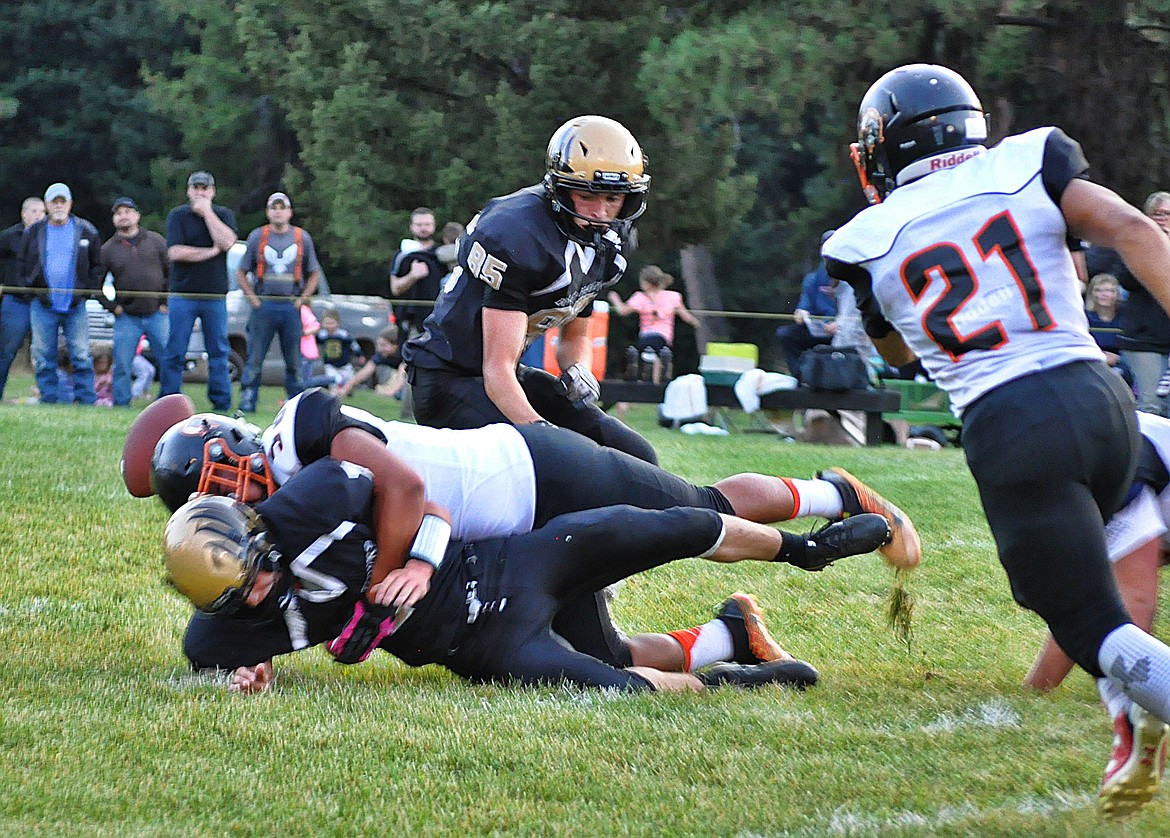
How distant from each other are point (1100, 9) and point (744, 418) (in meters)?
5.56

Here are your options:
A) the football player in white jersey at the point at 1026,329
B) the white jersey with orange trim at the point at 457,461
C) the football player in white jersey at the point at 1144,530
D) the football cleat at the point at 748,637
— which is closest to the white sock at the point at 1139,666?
the football player in white jersey at the point at 1026,329

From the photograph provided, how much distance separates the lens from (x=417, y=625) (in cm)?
431

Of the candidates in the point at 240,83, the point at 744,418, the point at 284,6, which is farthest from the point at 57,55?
the point at 744,418

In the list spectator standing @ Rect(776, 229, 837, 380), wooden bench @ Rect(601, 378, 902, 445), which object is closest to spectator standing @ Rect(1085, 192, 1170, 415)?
wooden bench @ Rect(601, 378, 902, 445)

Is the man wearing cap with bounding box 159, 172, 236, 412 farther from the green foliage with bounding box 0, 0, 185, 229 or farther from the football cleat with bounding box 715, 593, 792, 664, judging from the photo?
the green foliage with bounding box 0, 0, 185, 229

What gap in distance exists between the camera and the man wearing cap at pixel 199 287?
11.8 metres

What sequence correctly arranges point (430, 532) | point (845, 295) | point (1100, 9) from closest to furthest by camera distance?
point (430, 532) < point (845, 295) < point (1100, 9)

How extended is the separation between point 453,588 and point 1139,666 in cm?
200

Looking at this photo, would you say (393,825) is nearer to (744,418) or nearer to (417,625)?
(417,625)

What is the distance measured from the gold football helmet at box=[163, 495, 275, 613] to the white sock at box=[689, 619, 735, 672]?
5.02ft

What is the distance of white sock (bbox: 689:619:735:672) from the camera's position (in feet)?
15.8

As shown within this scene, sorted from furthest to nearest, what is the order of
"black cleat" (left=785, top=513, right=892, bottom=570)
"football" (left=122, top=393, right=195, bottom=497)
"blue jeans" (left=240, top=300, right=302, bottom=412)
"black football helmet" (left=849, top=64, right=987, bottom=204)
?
"blue jeans" (left=240, top=300, right=302, bottom=412)
"black cleat" (left=785, top=513, right=892, bottom=570)
"football" (left=122, top=393, right=195, bottom=497)
"black football helmet" (left=849, top=64, right=987, bottom=204)

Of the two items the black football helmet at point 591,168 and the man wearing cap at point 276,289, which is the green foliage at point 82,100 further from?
the black football helmet at point 591,168

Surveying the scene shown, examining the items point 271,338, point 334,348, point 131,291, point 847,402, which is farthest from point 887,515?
point 334,348
